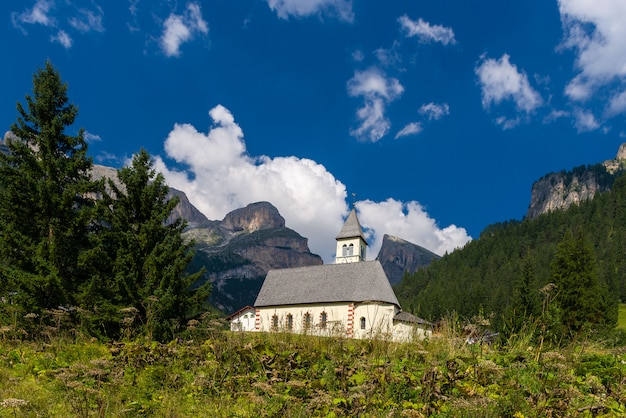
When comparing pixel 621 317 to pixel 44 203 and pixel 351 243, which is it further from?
pixel 44 203

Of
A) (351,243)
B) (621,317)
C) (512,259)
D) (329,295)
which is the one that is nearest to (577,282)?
(329,295)

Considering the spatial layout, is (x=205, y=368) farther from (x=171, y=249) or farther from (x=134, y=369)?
(x=171, y=249)

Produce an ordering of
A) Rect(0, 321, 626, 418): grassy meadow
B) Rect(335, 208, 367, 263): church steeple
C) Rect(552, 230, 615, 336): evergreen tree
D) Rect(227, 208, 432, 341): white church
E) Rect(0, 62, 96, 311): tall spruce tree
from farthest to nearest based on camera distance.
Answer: Rect(335, 208, 367, 263): church steeple, Rect(227, 208, 432, 341): white church, Rect(552, 230, 615, 336): evergreen tree, Rect(0, 62, 96, 311): tall spruce tree, Rect(0, 321, 626, 418): grassy meadow

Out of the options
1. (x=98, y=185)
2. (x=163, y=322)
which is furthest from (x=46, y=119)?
(x=163, y=322)

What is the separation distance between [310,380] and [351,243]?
5584cm

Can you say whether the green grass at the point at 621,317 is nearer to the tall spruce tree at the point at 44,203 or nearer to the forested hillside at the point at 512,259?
the forested hillside at the point at 512,259

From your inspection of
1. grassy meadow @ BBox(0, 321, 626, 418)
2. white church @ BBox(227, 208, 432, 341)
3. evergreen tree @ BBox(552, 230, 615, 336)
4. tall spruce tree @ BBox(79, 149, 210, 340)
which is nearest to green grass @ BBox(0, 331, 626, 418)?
grassy meadow @ BBox(0, 321, 626, 418)

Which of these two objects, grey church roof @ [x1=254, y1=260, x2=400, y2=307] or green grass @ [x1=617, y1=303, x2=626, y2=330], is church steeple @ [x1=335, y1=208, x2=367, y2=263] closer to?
grey church roof @ [x1=254, y1=260, x2=400, y2=307]

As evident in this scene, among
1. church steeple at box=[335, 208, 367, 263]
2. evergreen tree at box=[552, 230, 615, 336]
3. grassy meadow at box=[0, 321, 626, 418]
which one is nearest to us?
grassy meadow at box=[0, 321, 626, 418]

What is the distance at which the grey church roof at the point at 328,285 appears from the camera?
44531mm

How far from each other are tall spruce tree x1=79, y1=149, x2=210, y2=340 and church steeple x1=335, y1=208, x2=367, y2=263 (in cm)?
4337

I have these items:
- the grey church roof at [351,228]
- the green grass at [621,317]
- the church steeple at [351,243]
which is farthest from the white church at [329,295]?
the green grass at [621,317]

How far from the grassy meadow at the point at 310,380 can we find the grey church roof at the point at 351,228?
52.9 m

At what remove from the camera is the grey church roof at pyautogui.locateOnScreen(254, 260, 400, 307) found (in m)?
44.5
